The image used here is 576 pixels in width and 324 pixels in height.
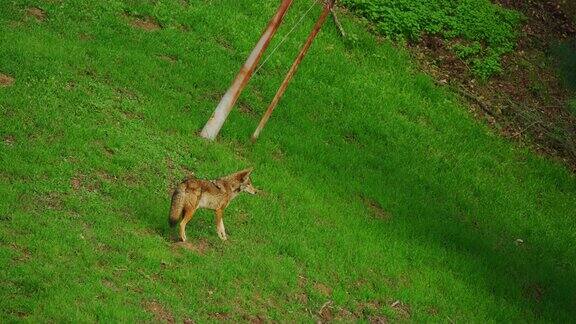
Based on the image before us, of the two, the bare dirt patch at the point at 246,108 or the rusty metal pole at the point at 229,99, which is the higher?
the rusty metal pole at the point at 229,99

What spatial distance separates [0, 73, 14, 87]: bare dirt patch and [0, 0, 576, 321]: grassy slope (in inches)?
7.4

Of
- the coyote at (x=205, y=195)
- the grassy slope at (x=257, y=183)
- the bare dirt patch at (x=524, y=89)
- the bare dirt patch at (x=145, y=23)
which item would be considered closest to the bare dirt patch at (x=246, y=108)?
the grassy slope at (x=257, y=183)

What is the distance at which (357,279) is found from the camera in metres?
16.9

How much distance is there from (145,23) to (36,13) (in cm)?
270

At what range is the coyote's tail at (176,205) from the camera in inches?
578

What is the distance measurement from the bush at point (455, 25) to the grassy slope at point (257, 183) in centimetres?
133

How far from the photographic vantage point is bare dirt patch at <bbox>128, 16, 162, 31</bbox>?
77.7 ft

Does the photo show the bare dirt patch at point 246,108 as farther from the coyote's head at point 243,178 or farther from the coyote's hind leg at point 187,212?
the coyote's hind leg at point 187,212

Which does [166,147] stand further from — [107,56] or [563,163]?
[563,163]

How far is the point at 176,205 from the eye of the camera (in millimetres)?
14680

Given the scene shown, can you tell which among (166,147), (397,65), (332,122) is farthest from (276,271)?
(397,65)

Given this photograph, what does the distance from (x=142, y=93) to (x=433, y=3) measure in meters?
11.8

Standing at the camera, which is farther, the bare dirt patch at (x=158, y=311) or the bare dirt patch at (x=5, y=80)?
the bare dirt patch at (x=5, y=80)

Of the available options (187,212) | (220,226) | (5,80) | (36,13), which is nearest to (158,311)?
(187,212)
